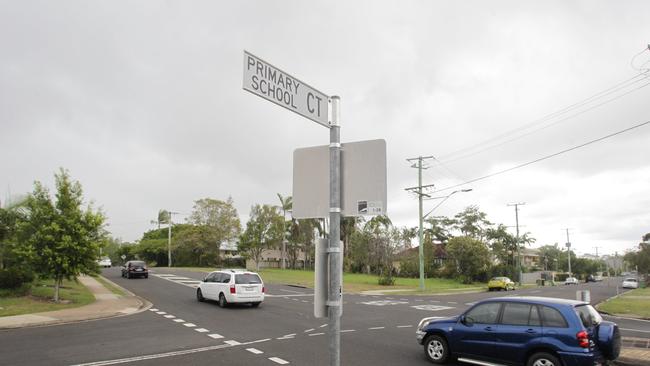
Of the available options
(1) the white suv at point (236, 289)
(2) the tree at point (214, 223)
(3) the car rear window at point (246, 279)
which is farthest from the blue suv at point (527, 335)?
(2) the tree at point (214, 223)

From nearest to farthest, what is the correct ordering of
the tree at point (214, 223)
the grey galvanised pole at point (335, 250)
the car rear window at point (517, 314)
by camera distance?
the grey galvanised pole at point (335, 250) < the car rear window at point (517, 314) < the tree at point (214, 223)

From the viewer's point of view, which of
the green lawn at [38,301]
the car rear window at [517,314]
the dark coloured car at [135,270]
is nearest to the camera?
the car rear window at [517,314]

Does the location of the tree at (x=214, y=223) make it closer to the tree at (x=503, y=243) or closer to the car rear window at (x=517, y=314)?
the tree at (x=503, y=243)

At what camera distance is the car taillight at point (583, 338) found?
785cm

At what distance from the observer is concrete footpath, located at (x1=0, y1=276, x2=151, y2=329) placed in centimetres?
1491

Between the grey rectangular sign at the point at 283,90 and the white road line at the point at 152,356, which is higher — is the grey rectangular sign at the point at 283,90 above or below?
above

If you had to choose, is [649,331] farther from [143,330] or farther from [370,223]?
[370,223]

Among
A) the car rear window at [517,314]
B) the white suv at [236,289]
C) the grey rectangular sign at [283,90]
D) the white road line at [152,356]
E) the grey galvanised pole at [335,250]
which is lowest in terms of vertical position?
the white road line at [152,356]

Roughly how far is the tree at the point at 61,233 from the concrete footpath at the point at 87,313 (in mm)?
1971

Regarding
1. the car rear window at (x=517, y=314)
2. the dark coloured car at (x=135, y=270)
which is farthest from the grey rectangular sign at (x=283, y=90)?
the dark coloured car at (x=135, y=270)

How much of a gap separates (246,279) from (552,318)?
1444 cm

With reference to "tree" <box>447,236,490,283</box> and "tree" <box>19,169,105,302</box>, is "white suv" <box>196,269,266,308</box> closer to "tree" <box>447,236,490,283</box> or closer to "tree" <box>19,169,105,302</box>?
"tree" <box>19,169,105,302</box>

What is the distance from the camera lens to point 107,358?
9.84 m

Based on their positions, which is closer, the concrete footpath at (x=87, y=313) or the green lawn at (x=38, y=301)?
the concrete footpath at (x=87, y=313)
